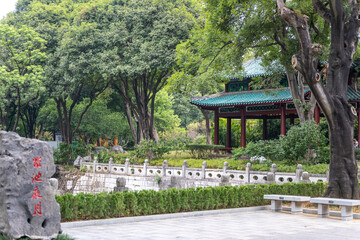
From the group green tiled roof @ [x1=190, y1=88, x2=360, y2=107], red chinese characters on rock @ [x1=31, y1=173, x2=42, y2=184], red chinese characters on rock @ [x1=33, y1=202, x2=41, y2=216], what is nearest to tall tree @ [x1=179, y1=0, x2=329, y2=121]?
green tiled roof @ [x1=190, y1=88, x2=360, y2=107]

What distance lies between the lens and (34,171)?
721 centimetres

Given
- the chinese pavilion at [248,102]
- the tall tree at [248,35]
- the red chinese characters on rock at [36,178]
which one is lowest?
the red chinese characters on rock at [36,178]

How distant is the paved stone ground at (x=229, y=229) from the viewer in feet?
26.9

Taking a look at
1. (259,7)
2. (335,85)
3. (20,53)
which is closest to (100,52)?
(20,53)

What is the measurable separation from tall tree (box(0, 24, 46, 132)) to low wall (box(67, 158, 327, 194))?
605 centimetres

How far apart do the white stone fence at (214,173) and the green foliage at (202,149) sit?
11.5ft

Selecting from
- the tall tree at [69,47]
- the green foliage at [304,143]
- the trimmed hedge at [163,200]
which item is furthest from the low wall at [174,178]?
the tall tree at [69,47]

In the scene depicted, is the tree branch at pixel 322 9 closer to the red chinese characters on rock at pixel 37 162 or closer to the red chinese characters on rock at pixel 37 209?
the red chinese characters on rock at pixel 37 162

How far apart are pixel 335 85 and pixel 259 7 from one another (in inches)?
275

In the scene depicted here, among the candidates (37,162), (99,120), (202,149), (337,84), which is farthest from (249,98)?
(37,162)

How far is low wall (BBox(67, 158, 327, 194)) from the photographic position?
1496 cm

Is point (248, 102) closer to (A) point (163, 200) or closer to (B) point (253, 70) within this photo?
(B) point (253, 70)

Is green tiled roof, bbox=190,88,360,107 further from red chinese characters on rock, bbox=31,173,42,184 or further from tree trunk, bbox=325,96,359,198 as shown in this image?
red chinese characters on rock, bbox=31,173,42,184

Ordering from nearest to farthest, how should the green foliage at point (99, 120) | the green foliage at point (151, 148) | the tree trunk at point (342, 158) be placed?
the tree trunk at point (342, 158), the green foliage at point (151, 148), the green foliage at point (99, 120)
